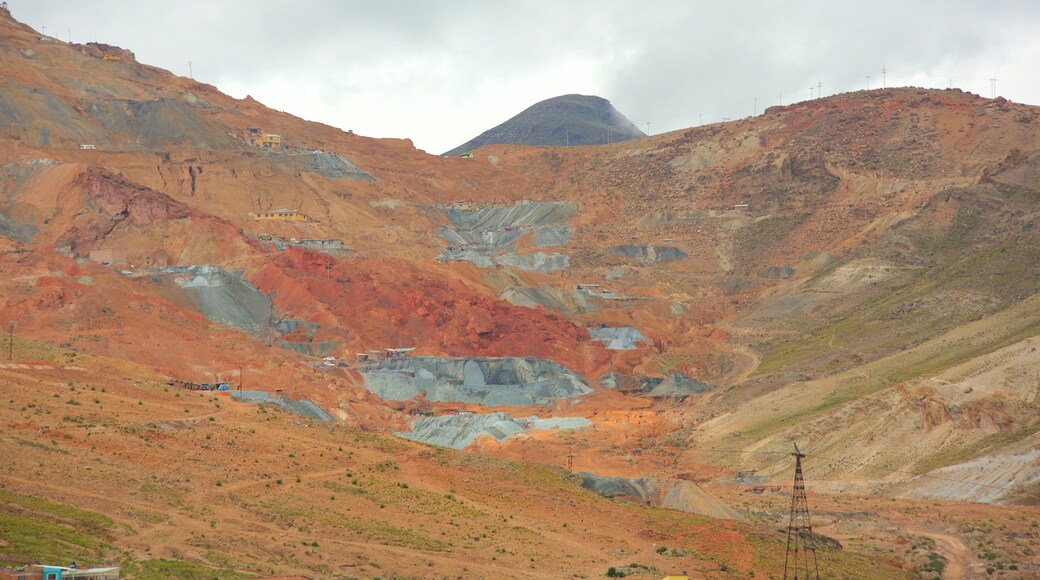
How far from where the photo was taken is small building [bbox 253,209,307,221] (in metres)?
134

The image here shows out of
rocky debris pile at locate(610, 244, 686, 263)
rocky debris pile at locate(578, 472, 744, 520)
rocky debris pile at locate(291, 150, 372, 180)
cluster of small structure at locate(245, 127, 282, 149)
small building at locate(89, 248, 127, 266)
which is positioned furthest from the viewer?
cluster of small structure at locate(245, 127, 282, 149)

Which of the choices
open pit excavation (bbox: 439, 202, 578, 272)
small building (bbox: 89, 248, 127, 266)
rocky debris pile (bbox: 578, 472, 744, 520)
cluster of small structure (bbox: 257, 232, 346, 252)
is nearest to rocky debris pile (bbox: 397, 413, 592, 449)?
rocky debris pile (bbox: 578, 472, 744, 520)

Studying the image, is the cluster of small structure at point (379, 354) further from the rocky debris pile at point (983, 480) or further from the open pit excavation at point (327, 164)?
the open pit excavation at point (327, 164)

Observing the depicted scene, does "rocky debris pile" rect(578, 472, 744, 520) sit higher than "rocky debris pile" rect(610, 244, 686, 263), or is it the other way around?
"rocky debris pile" rect(610, 244, 686, 263)

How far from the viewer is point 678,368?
3939 inches

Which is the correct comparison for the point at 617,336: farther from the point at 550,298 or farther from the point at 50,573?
the point at 50,573

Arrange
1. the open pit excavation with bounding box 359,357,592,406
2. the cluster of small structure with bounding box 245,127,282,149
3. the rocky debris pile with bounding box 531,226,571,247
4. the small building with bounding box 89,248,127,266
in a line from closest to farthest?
the open pit excavation with bounding box 359,357,592,406 → the small building with bounding box 89,248,127,266 → the rocky debris pile with bounding box 531,226,571,247 → the cluster of small structure with bounding box 245,127,282,149

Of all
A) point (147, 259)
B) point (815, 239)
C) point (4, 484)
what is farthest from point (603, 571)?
point (815, 239)

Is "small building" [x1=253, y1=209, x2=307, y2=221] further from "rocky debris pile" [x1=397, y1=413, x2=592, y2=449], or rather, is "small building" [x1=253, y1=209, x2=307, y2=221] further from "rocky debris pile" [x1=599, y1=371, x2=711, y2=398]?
"rocky debris pile" [x1=397, y1=413, x2=592, y2=449]

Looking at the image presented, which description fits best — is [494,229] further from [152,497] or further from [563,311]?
[152,497]

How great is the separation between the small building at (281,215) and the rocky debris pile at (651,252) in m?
34.6

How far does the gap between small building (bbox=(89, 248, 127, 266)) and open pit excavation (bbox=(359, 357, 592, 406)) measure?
27417 mm

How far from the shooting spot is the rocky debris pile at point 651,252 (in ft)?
443

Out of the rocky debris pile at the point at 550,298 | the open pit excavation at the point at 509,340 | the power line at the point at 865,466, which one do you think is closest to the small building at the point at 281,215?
the open pit excavation at the point at 509,340
